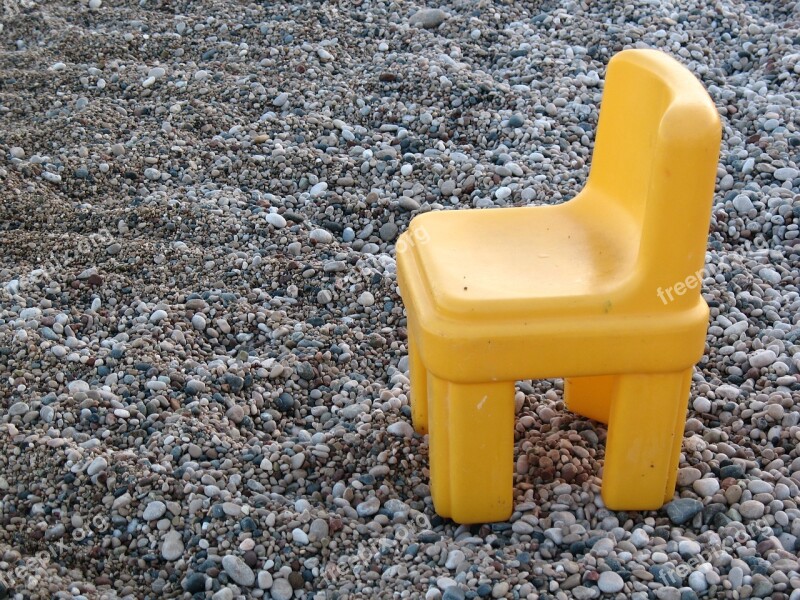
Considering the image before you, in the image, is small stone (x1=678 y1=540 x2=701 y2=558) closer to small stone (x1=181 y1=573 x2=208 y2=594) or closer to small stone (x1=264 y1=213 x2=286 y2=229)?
small stone (x1=181 y1=573 x2=208 y2=594)

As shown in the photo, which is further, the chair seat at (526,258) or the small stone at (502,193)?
the small stone at (502,193)

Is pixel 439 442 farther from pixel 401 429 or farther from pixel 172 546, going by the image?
pixel 172 546

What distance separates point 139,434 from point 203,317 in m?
0.41

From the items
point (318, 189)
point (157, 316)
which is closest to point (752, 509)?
point (157, 316)

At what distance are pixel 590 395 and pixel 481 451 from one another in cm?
39

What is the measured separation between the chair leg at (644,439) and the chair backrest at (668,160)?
155 millimetres

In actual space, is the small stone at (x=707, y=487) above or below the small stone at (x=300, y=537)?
→ above

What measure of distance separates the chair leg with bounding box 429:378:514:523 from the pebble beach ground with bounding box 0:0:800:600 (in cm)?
5

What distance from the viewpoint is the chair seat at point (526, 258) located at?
1.49 metres

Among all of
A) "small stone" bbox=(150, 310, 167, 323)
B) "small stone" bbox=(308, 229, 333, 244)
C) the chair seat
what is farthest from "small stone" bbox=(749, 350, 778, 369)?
"small stone" bbox=(150, 310, 167, 323)

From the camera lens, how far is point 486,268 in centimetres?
162

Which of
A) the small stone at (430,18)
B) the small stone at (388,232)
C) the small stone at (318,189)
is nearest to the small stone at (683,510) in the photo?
the small stone at (388,232)

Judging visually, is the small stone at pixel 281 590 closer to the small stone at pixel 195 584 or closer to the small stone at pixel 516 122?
the small stone at pixel 195 584

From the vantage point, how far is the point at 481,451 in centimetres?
160
